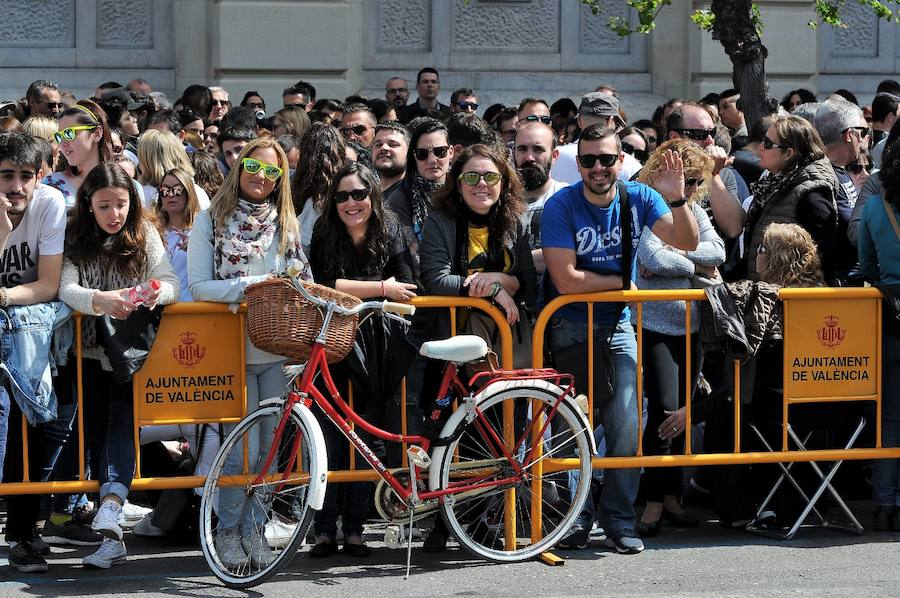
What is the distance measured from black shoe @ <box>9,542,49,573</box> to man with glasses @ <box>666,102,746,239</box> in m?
4.10

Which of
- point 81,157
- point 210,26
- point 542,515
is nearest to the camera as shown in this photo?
point 542,515

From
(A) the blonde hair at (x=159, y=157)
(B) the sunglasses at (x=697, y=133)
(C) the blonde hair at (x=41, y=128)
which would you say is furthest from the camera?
(C) the blonde hair at (x=41, y=128)

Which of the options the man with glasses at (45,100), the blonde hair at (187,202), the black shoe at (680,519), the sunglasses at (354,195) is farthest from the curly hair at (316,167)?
the man with glasses at (45,100)

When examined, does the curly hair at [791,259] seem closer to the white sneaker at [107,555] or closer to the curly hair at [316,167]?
the curly hair at [316,167]

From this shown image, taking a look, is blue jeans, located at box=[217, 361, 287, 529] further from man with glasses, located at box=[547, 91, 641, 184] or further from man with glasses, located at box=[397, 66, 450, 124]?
A: man with glasses, located at box=[397, 66, 450, 124]

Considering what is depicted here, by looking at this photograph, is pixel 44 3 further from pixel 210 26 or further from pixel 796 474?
pixel 796 474

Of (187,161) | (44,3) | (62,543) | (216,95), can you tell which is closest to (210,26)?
(44,3)

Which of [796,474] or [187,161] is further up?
[187,161]

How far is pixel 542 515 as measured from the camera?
7625 millimetres

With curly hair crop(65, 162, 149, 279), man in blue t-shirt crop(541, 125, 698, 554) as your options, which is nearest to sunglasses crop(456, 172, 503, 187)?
A: man in blue t-shirt crop(541, 125, 698, 554)

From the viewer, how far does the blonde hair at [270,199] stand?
746 cm

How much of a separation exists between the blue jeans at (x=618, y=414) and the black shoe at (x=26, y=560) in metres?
2.65

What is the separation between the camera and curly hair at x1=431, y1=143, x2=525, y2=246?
7.65 metres

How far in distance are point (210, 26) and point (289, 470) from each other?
11.4 m
